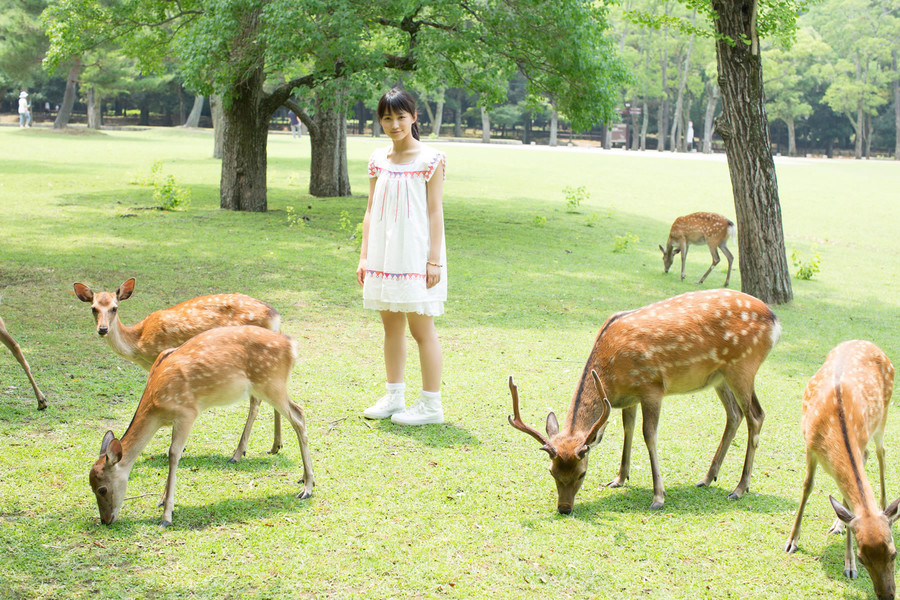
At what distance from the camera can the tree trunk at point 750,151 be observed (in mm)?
9336

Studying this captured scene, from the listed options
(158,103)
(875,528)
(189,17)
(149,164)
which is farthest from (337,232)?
(158,103)

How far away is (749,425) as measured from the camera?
451 centimetres

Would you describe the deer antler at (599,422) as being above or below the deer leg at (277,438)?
above

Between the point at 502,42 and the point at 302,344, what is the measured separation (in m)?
7.81

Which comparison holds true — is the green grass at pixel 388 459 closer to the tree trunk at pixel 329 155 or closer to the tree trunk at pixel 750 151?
the tree trunk at pixel 750 151

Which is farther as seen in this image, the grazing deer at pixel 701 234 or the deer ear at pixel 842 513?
the grazing deer at pixel 701 234

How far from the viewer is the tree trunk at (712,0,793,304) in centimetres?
934

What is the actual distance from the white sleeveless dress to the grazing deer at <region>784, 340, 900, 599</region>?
7.34ft

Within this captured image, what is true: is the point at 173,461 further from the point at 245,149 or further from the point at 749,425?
the point at 245,149

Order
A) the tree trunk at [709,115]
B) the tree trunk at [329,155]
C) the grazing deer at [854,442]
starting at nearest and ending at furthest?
the grazing deer at [854,442] → the tree trunk at [329,155] → the tree trunk at [709,115]

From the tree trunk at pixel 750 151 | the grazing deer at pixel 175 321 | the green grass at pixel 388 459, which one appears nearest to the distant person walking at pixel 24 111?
the green grass at pixel 388 459

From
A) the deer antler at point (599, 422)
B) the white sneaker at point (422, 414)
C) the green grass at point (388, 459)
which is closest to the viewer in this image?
the green grass at point (388, 459)

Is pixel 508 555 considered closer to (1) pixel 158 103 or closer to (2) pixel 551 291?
(2) pixel 551 291

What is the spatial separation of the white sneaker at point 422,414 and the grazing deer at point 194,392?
1.09m
